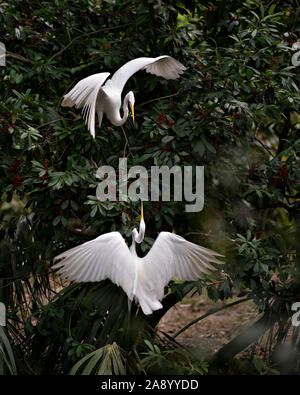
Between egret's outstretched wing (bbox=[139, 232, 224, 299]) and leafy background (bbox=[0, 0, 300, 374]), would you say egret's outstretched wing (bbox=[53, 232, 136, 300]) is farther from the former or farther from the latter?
leafy background (bbox=[0, 0, 300, 374])

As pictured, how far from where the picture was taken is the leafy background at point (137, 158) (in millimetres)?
2215

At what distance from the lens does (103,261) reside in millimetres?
1827

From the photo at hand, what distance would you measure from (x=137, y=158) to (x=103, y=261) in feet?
1.86

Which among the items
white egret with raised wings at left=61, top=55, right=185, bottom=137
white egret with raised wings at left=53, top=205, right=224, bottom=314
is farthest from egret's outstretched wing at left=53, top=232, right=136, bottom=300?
white egret with raised wings at left=61, top=55, right=185, bottom=137

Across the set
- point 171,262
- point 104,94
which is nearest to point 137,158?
point 104,94

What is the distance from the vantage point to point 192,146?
2312mm

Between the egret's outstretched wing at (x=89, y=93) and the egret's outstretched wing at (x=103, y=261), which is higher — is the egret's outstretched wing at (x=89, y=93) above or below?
above

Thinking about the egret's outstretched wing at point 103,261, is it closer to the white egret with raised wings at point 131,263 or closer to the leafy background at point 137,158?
the white egret with raised wings at point 131,263

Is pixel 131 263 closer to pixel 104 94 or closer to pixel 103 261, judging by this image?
pixel 103 261

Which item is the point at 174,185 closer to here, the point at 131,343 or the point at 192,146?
the point at 192,146

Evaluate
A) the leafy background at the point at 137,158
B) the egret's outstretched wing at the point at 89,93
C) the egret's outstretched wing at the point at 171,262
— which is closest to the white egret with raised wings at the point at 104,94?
the egret's outstretched wing at the point at 89,93

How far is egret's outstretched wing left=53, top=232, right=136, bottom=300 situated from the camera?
1.78 meters

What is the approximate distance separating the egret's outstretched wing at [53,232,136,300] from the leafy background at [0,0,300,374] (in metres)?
0.24

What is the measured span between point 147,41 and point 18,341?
1.49 meters
